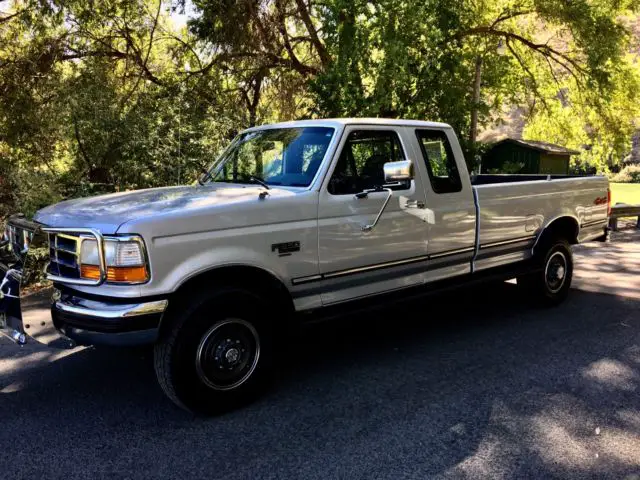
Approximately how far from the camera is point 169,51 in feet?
47.7

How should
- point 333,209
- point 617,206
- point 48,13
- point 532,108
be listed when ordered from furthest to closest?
point 532,108 → point 617,206 → point 48,13 → point 333,209

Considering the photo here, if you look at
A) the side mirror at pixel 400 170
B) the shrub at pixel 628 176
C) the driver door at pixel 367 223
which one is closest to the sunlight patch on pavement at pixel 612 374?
the driver door at pixel 367 223

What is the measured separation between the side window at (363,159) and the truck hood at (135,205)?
0.50 metres

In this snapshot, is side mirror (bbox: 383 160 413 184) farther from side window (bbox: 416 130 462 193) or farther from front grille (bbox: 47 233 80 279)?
front grille (bbox: 47 233 80 279)

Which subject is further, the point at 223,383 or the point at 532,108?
the point at 532,108

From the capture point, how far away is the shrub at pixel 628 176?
37.7 m

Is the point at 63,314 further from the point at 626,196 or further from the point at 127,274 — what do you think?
the point at 626,196

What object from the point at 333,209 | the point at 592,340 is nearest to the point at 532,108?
the point at 592,340

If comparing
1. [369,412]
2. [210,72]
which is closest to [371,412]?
[369,412]

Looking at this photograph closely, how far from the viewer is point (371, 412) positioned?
12.6ft

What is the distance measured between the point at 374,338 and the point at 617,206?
32.6 feet

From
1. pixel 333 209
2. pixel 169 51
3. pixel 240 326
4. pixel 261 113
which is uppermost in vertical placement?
pixel 169 51

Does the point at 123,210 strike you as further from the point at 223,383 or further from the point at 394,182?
the point at 394,182

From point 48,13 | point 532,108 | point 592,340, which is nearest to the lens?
point 592,340
